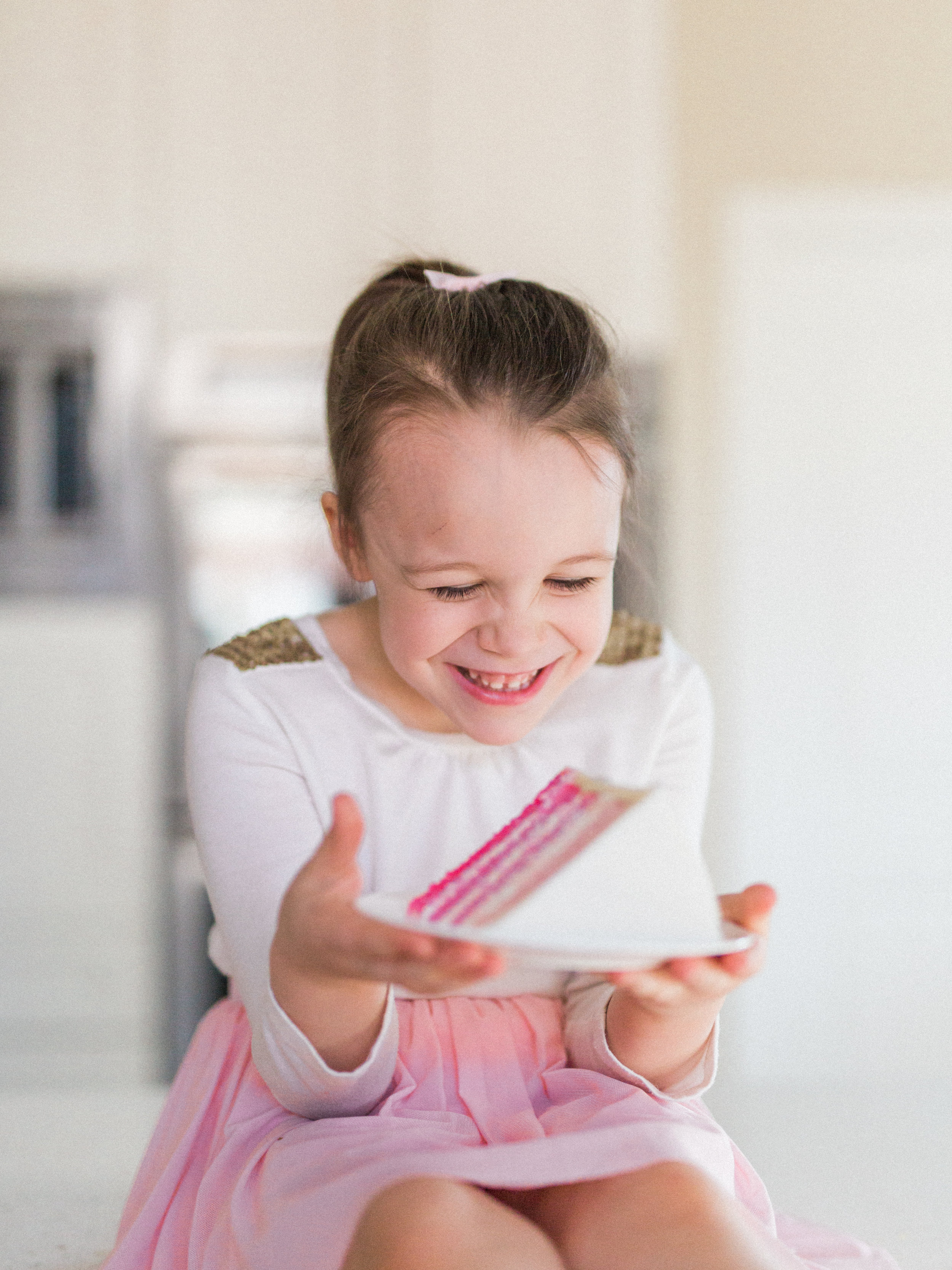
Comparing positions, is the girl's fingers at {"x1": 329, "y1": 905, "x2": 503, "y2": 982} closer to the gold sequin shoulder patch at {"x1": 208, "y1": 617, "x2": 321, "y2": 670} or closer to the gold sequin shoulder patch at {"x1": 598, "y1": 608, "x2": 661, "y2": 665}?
the gold sequin shoulder patch at {"x1": 208, "y1": 617, "x2": 321, "y2": 670}


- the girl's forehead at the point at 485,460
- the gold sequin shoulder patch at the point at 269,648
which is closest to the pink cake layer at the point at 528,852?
the girl's forehead at the point at 485,460

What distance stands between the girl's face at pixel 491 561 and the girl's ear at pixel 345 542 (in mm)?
42

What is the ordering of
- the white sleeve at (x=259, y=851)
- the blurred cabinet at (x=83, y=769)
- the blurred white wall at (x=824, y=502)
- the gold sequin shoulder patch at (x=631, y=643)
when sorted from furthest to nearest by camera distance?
1. the blurred white wall at (x=824, y=502)
2. the blurred cabinet at (x=83, y=769)
3. the gold sequin shoulder patch at (x=631, y=643)
4. the white sleeve at (x=259, y=851)

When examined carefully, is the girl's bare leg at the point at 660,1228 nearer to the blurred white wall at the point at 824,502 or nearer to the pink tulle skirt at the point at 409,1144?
the pink tulle skirt at the point at 409,1144

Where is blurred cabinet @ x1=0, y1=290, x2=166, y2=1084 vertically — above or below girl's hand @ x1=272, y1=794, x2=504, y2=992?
below

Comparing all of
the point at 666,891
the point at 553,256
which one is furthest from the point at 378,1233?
the point at 553,256

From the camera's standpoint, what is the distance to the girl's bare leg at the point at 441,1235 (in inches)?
26.2

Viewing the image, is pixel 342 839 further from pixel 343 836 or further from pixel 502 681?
pixel 502 681

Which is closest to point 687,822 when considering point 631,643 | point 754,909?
point 631,643

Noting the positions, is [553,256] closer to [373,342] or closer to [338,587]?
[338,587]

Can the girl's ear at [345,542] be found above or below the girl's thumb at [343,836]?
above

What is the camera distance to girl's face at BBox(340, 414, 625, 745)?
0.90 metres

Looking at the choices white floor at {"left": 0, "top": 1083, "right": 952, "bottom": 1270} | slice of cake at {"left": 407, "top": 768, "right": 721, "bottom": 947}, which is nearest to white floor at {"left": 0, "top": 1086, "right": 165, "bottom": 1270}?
white floor at {"left": 0, "top": 1083, "right": 952, "bottom": 1270}

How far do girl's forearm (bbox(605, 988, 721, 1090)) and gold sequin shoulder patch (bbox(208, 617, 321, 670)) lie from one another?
39 cm
